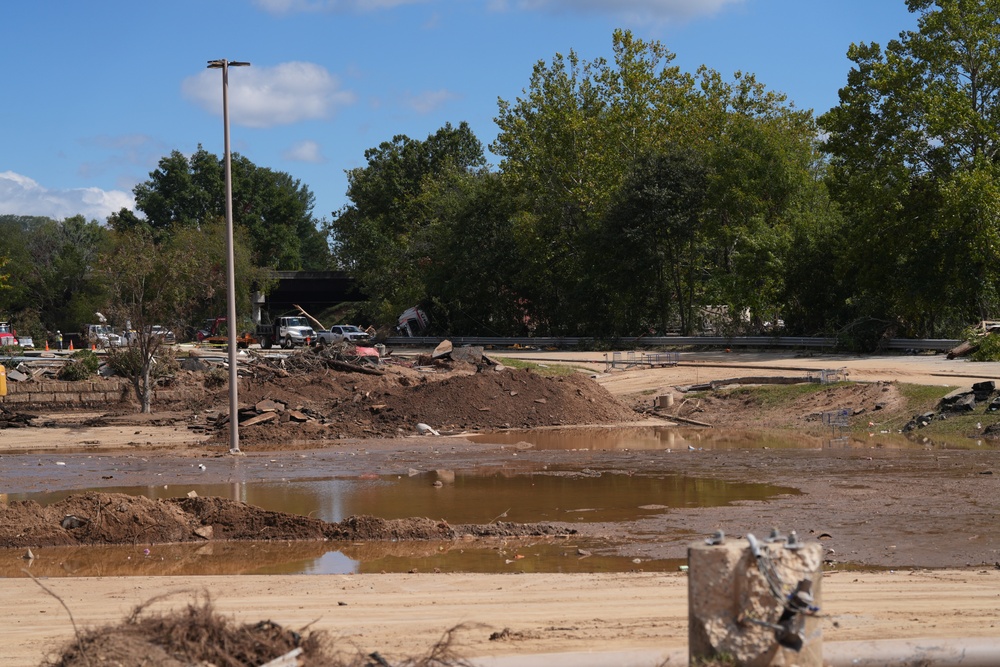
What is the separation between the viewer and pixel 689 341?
50.1 m

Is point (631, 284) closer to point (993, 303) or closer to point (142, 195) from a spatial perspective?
point (993, 303)

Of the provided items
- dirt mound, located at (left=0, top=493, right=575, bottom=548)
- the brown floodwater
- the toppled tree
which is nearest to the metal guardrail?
the brown floodwater

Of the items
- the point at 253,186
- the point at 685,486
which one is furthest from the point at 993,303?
the point at 253,186

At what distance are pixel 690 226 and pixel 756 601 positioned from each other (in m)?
47.3

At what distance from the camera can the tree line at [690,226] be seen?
39.6 m

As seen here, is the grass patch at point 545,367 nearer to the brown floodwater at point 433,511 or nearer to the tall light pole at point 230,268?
the tall light pole at point 230,268

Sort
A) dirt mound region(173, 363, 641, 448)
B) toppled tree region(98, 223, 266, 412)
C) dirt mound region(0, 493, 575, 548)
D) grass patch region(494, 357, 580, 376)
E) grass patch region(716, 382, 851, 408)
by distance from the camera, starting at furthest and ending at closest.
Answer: grass patch region(494, 357, 580, 376) → toppled tree region(98, 223, 266, 412) → grass patch region(716, 382, 851, 408) → dirt mound region(173, 363, 641, 448) → dirt mound region(0, 493, 575, 548)

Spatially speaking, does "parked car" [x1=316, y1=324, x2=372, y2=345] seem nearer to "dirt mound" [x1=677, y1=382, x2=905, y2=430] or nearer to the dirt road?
"dirt mound" [x1=677, y1=382, x2=905, y2=430]

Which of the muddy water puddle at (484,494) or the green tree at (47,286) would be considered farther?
the green tree at (47,286)

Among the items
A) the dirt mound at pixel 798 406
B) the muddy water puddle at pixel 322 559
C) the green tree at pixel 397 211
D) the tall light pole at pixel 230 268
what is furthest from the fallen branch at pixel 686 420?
the green tree at pixel 397 211

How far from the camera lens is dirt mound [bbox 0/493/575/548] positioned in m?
13.8

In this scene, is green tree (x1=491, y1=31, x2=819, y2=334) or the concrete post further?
green tree (x1=491, y1=31, x2=819, y2=334)

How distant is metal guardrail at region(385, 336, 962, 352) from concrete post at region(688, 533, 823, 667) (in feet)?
114

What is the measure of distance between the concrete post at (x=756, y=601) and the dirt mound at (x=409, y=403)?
2162 cm
